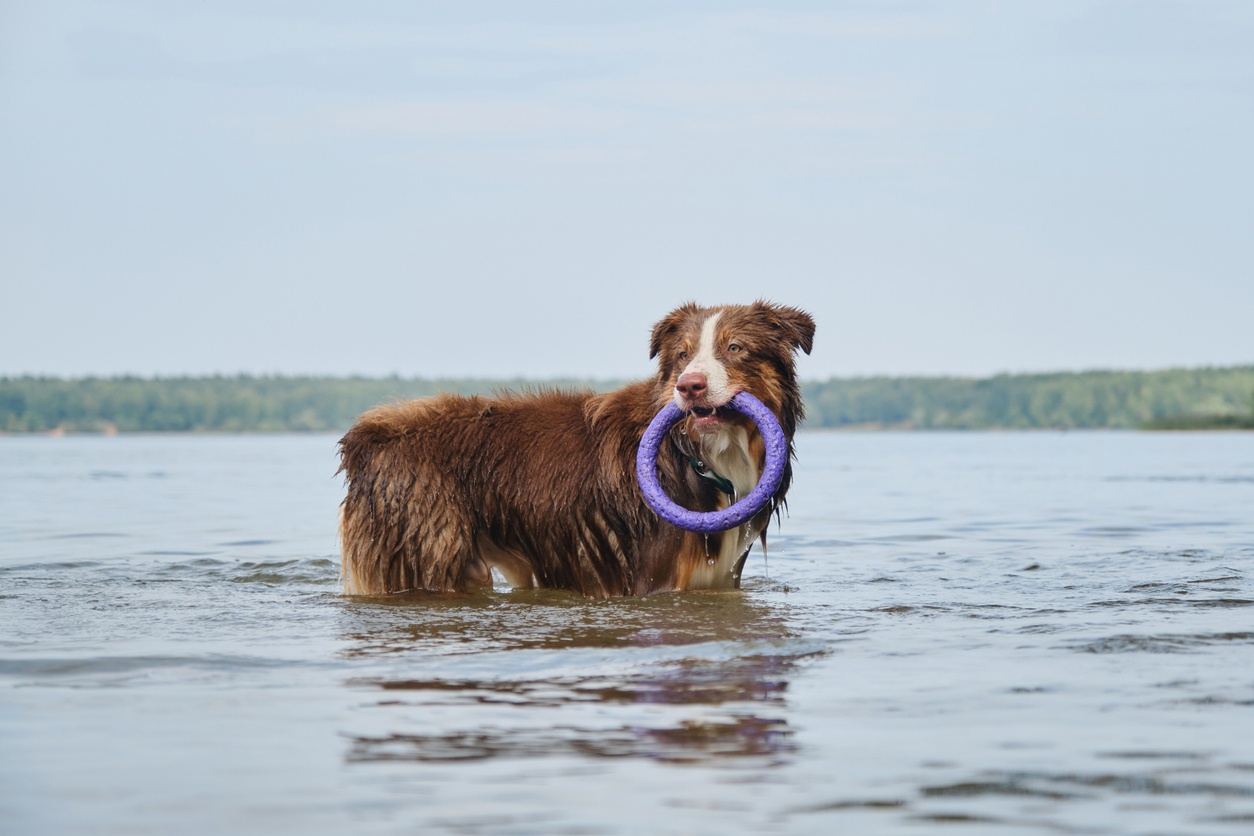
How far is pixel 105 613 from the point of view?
923 centimetres

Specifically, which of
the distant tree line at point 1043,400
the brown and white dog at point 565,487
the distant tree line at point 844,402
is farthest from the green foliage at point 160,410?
the brown and white dog at point 565,487

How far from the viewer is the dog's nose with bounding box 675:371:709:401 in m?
8.78

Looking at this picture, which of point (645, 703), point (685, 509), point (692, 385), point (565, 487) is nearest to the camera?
point (645, 703)

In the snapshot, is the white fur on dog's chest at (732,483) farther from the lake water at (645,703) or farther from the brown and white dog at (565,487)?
the lake water at (645,703)

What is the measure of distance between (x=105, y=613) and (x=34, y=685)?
2.69m

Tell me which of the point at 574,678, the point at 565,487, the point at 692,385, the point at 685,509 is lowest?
the point at 574,678

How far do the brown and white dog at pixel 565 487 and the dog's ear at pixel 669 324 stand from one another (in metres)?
0.01

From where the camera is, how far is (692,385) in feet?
28.9

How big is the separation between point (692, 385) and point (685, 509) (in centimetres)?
96

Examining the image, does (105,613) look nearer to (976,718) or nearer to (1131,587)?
(976,718)

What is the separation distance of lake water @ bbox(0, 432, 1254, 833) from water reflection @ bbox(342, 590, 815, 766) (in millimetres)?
24

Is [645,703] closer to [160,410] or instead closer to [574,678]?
[574,678]

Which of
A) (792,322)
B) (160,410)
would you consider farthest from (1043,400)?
(792,322)

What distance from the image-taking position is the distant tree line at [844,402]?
120 metres
